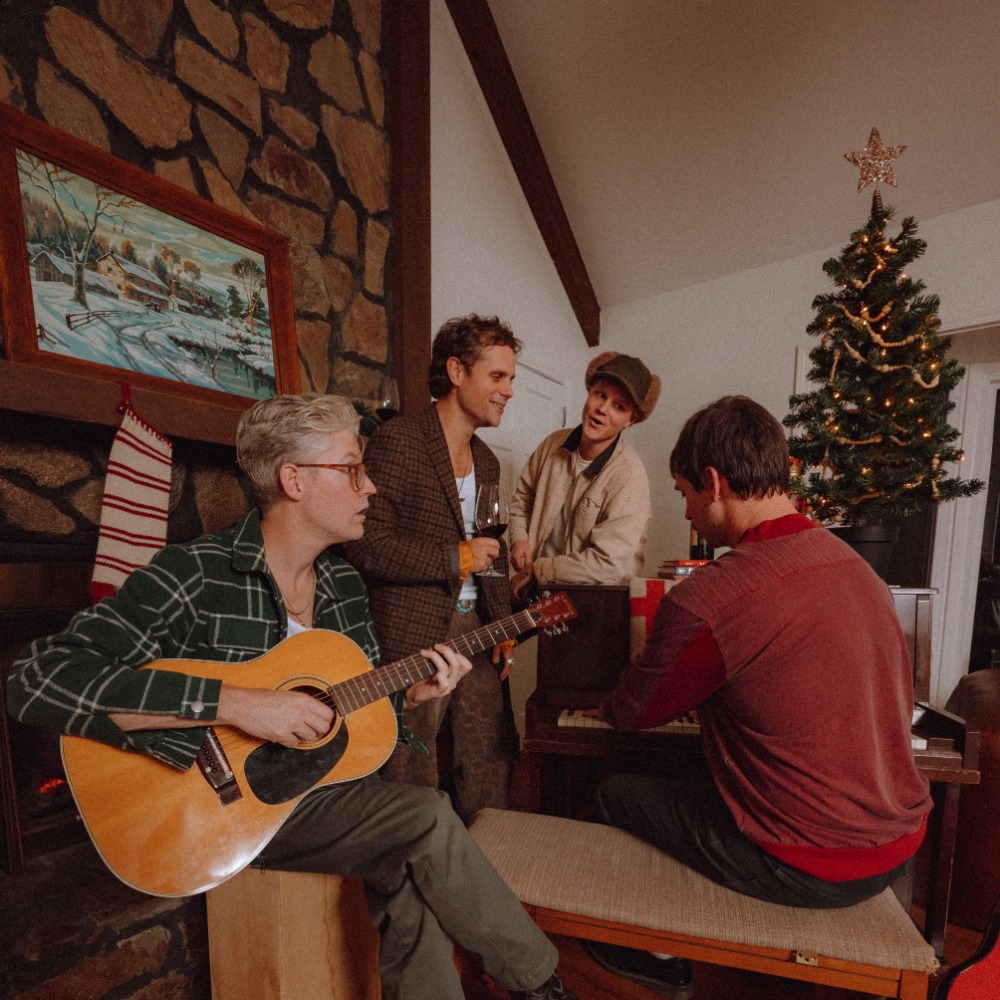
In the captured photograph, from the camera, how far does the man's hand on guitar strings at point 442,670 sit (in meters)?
1.45

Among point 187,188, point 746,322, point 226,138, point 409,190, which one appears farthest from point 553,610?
point 746,322

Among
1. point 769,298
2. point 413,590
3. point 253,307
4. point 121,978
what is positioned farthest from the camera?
point 769,298

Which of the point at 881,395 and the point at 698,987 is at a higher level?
the point at 881,395

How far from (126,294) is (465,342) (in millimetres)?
1036

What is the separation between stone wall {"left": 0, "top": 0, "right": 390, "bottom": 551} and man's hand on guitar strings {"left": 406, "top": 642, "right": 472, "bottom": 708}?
1.00 meters

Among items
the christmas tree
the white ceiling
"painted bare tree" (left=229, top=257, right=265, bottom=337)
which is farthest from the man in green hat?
the white ceiling

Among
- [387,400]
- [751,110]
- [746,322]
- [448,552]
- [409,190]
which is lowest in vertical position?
[448,552]

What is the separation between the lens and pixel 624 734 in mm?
1638

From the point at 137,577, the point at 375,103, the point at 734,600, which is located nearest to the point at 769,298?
the point at 375,103

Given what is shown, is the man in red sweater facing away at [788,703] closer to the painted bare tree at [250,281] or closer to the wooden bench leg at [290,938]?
the wooden bench leg at [290,938]

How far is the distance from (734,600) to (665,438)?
9.63ft

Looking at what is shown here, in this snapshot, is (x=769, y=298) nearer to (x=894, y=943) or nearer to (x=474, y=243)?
(x=474, y=243)

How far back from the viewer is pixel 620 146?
10.8 ft

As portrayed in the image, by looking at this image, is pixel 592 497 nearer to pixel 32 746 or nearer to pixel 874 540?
pixel 874 540
